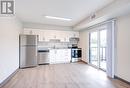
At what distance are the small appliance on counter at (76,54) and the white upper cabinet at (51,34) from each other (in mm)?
904

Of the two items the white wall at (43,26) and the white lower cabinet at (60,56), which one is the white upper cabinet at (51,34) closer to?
the white wall at (43,26)

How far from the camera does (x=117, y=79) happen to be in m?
3.99

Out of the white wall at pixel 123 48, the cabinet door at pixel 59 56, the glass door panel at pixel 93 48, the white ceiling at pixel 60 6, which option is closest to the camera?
the white ceiling at pixel 60 6

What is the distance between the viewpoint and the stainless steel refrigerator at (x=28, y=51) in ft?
18.2

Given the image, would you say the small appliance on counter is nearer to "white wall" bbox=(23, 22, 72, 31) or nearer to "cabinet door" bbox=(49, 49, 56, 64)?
"cabinet door" bbox=(49, 49, 56, 64)

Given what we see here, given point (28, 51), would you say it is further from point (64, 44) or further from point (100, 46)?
point (100, 46)

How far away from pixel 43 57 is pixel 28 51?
1074 millimetres

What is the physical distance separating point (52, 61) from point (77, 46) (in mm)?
2380

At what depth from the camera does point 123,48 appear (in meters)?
3.74

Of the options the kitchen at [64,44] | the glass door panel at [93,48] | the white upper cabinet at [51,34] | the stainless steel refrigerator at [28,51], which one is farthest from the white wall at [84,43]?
the stainless steel refrigerator at [28,51]

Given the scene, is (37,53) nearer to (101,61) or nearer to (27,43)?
(27,43)

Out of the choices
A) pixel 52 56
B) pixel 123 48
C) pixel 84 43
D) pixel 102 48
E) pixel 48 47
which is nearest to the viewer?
pixel 123 48

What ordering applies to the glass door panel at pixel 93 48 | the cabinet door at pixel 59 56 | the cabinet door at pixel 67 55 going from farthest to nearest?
the cabinet door at pixel 67 55 < the cabinet door at pixel 59 56 < the glass door panel at pixel 93 48

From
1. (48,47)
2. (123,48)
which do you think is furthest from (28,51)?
(123,48)
